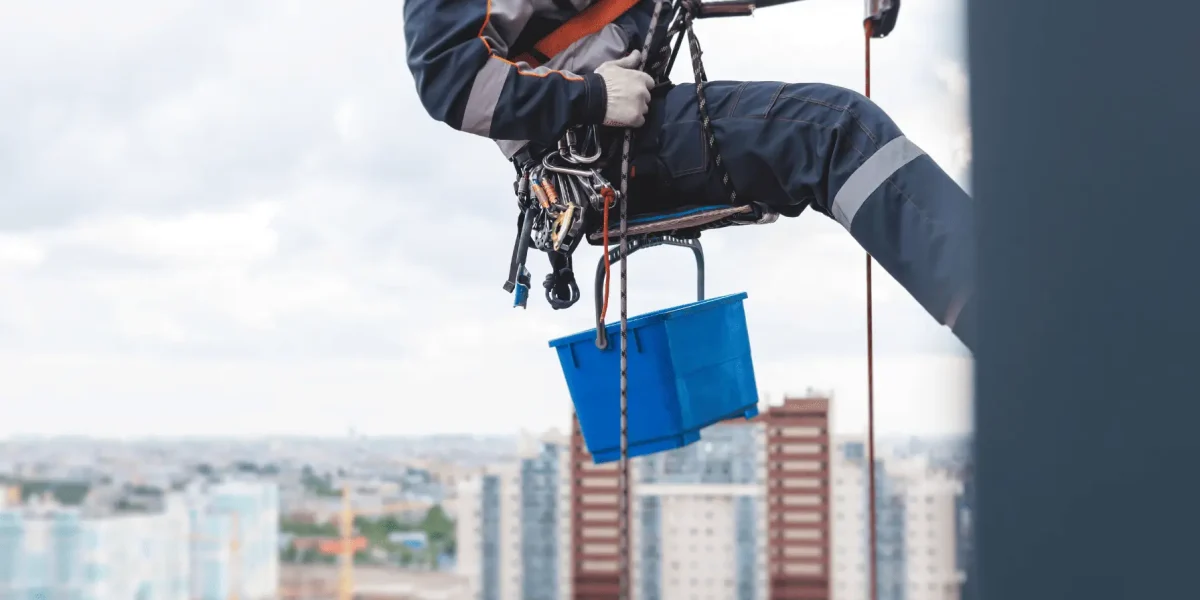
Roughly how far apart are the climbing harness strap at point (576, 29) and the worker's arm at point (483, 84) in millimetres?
117

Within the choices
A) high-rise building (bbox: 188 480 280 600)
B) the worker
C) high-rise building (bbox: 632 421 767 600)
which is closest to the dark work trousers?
the worker

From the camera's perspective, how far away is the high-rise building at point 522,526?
2528cm

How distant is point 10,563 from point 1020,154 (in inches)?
1360

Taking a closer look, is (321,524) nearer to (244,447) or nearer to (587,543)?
(244,447)

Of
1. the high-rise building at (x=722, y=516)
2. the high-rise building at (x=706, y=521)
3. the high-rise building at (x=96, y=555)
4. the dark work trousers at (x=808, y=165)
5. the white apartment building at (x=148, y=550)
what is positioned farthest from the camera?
the white apartment building at (x=148, y=550)

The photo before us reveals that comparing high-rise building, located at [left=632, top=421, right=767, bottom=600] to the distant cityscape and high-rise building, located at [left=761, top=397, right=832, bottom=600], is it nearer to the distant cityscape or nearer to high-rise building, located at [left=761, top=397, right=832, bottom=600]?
the distant cityscape

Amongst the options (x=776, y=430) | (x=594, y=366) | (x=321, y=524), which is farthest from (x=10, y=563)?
(x=594, y=366)

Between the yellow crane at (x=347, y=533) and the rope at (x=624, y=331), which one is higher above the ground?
the rope at (x=624, y=331)

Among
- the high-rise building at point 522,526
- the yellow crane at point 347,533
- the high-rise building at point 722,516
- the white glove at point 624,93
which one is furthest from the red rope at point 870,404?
the yellow crane at point 347,533

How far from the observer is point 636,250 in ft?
5.67

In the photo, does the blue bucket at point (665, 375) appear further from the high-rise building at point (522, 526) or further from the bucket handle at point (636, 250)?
the high-rise building at point (522, 526)

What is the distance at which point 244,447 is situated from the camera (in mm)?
Answer: 37719

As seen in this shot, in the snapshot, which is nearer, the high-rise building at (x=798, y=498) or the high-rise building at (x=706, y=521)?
the high-rise building at (x=798, y=498)

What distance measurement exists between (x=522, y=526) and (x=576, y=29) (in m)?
25.0
